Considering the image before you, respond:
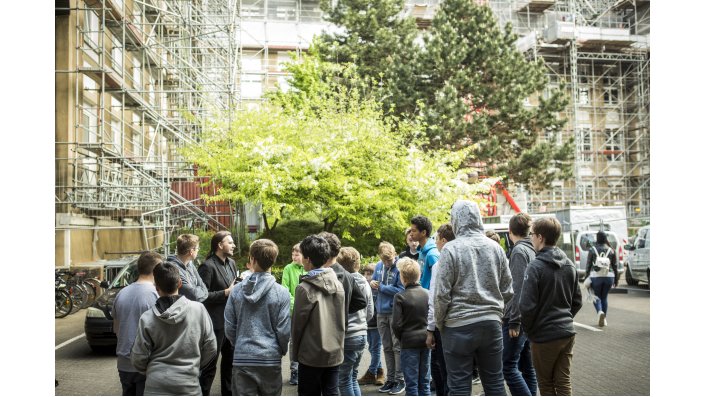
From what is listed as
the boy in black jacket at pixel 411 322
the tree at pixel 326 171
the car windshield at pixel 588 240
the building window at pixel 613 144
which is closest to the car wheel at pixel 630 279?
the car windshield at pixel 588 240

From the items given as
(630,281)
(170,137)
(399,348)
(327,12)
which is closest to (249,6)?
(327,12)

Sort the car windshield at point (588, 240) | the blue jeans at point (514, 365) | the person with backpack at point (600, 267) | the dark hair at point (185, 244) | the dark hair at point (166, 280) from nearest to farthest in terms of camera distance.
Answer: the dark hair at point (166, 280) → the blue jeans at point (514, 365) → the dark hair at point (185, 244) → the person with backpack at point (600, 267) → the car windshield at point (588, 240)

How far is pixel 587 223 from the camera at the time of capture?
21.3m

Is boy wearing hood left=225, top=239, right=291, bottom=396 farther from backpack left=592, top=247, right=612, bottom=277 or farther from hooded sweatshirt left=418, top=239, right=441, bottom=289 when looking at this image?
backpack left=592, top=247, right=612, bottom=277

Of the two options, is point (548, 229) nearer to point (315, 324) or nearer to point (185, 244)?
point (315, 324)

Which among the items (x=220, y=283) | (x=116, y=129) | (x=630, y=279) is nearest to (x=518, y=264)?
(x=220, y=283)

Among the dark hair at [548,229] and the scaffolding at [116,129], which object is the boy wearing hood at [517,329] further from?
the scaffolding at [116,129]

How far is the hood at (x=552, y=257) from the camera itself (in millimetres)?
5191

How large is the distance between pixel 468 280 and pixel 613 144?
84.1 feet

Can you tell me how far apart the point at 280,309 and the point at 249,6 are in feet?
108

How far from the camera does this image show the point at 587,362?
841cm

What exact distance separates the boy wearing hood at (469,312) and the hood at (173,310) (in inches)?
71.4

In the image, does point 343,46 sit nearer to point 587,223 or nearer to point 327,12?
point 327,12

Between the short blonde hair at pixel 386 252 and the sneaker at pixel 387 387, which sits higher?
the short blonde hair at pixel 386 252
